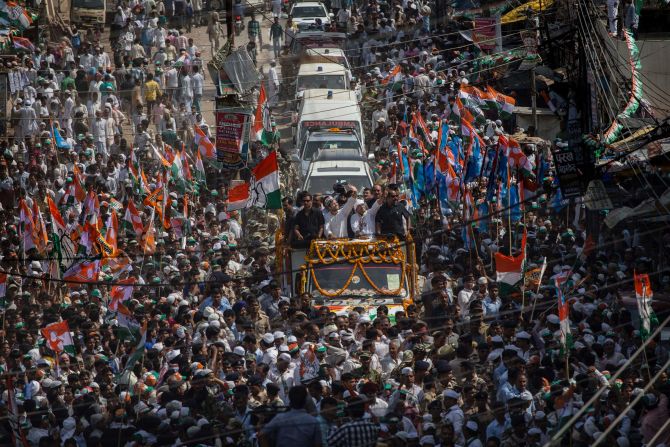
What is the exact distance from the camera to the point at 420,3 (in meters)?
43.8

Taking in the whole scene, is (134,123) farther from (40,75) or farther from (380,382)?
(380,382)

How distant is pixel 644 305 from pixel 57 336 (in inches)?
266

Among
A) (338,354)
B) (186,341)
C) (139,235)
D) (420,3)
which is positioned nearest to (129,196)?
(139,235)

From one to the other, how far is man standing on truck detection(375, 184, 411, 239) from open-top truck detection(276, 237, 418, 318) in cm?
29

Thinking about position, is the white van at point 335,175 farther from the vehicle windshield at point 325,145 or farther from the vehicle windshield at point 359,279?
the vehicle windshield at point 359,279

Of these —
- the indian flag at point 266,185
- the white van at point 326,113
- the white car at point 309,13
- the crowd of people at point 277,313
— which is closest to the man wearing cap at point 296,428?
the crowd of people at point 277,313

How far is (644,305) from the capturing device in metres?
16.6

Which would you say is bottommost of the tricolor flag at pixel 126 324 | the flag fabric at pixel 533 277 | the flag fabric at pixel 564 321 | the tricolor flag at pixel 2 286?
the tricolor flag at pixel 126 324

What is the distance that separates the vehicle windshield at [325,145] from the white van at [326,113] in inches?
24.0

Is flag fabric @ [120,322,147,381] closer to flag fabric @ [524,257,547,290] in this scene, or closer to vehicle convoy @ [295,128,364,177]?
flag fabric @ [524,257,547,290]

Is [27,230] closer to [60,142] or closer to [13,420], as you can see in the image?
[60,142]

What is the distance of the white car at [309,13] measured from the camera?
4325 centimetres

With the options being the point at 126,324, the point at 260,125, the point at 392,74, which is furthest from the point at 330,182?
the point at 392,74

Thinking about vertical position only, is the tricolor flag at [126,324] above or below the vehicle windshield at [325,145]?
above
